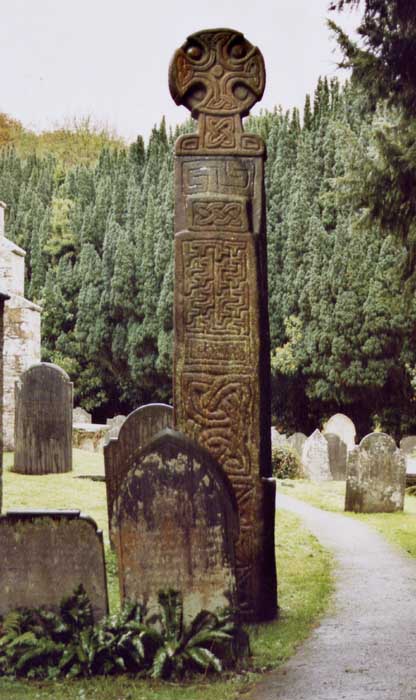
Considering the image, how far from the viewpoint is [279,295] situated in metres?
30.7

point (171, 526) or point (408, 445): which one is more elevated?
point (408, 445)

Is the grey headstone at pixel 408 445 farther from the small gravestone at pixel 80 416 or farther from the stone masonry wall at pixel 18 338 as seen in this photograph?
the small gravestone at pixel 80 416

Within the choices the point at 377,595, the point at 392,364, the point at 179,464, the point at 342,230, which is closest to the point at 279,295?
the point at 342,230

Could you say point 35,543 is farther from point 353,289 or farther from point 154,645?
point 353,289

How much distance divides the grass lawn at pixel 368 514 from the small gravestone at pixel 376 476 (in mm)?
186

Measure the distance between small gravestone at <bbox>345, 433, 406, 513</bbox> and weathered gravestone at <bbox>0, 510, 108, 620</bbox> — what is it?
8967 millimetres

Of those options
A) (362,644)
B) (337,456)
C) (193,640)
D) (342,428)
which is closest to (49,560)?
(193,640)

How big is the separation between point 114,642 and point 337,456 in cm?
1683

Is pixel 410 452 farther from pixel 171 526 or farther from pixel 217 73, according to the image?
pixel 171 526

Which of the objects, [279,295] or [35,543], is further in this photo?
[279,295]

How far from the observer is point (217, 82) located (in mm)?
7312

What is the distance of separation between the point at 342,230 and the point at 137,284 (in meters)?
8.58

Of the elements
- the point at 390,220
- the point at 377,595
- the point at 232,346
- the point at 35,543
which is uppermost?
the point at 390,220

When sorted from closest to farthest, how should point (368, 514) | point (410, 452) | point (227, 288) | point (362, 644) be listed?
1. point (362, 644)
2. point (227, 288)
3. point (368, 514)
4. point (410, 452)
